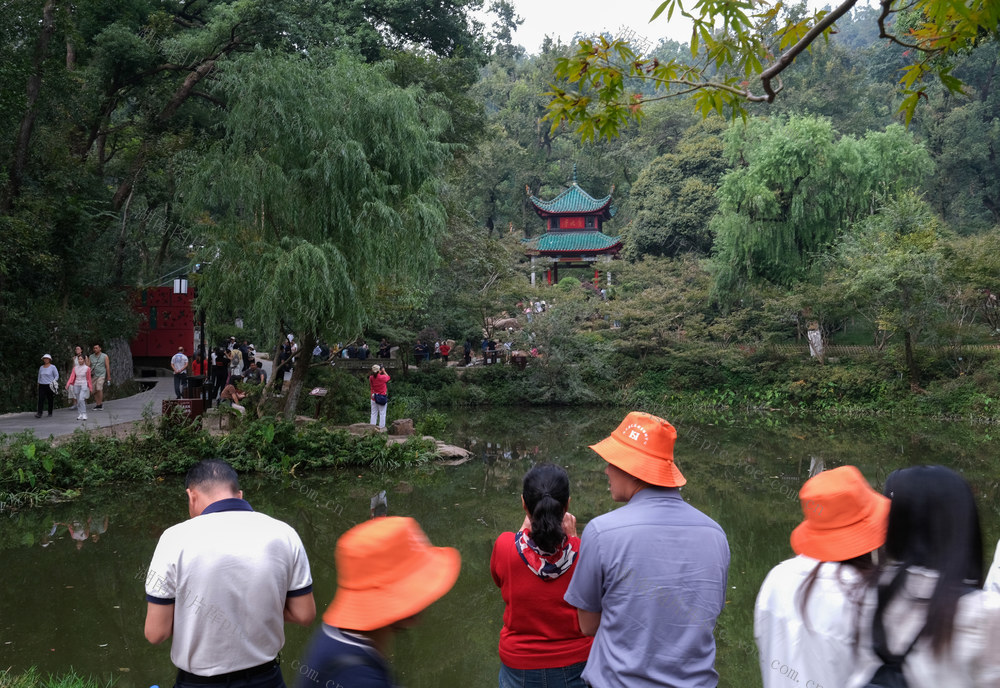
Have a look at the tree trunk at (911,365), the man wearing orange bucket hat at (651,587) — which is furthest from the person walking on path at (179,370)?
the tree trunk at (911,365)

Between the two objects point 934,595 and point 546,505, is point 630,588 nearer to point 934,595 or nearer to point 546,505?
point 546,505

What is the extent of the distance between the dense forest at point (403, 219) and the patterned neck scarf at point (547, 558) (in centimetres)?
614

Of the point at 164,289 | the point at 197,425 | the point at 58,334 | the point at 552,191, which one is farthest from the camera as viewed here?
the point at 552,191

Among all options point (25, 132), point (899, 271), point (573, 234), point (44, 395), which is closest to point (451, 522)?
point (44, 395)

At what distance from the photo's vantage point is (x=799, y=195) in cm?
2230

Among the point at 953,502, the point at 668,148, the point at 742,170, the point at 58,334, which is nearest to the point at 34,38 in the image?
the point at 58,334

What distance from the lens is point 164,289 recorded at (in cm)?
1972

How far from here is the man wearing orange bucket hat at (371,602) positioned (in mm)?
1771

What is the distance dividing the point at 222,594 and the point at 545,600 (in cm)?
94

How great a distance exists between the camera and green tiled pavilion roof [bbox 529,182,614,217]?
34406mm

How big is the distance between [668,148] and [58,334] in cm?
2913

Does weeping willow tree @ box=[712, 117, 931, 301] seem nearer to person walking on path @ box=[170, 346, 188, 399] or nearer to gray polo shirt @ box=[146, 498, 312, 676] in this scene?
person walking on path @ box=[170, 346, 188, 399]

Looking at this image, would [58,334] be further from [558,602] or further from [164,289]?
[558,602]

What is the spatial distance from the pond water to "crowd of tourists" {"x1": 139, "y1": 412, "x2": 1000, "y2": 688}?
258 centimetres
